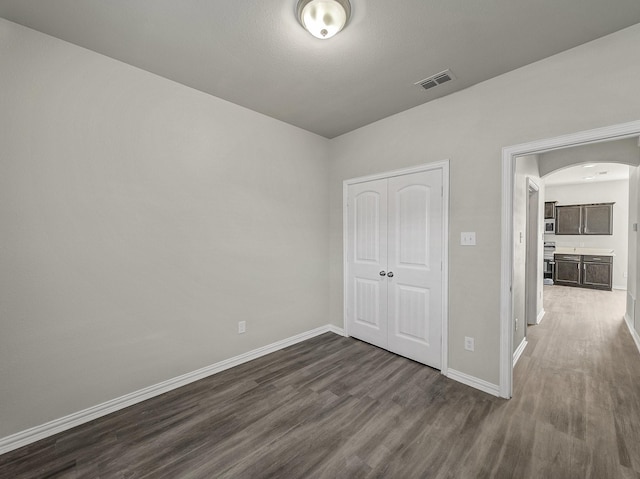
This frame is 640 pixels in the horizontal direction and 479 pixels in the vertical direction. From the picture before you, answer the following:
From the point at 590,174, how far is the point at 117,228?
866cm

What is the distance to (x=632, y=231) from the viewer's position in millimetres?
3973

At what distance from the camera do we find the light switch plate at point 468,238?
8.04ft

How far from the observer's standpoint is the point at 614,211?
6879 millimetres

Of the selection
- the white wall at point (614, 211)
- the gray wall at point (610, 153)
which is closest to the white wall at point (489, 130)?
the gray wall at point (610, 153)

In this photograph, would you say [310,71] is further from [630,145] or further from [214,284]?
[630,145]

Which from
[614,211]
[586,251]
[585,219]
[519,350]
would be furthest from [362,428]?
[614,211]

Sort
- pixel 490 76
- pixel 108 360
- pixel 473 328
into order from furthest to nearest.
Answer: pixel 473 328 < pixel 490 76 < pixel 108 360

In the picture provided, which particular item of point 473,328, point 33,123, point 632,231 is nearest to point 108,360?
point 33,123

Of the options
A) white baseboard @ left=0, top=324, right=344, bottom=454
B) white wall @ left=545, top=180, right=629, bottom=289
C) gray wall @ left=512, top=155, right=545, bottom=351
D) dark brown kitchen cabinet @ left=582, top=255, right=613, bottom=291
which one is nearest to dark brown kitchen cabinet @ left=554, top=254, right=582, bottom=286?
dark brown kitchen cabinet @ left=582, top=255, right=613, bottom=291

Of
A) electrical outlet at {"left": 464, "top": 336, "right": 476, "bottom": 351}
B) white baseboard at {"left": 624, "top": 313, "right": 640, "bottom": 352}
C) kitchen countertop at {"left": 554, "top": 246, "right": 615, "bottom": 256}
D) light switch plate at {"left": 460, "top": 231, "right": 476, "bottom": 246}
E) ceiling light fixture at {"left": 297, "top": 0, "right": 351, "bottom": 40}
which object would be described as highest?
ceiling light fixture at {"left": 297, "top": 0, "right": 351, "bottom": 40}

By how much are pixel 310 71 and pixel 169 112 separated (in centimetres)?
127

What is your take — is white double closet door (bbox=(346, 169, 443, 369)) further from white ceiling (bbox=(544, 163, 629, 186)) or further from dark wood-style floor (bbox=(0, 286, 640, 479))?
white ceiling (bbox=(544, 163, 629, 186))

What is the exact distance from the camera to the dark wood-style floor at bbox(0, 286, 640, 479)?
5.34ft

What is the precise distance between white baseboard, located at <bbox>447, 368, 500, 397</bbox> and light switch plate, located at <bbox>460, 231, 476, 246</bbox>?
3.95ft
